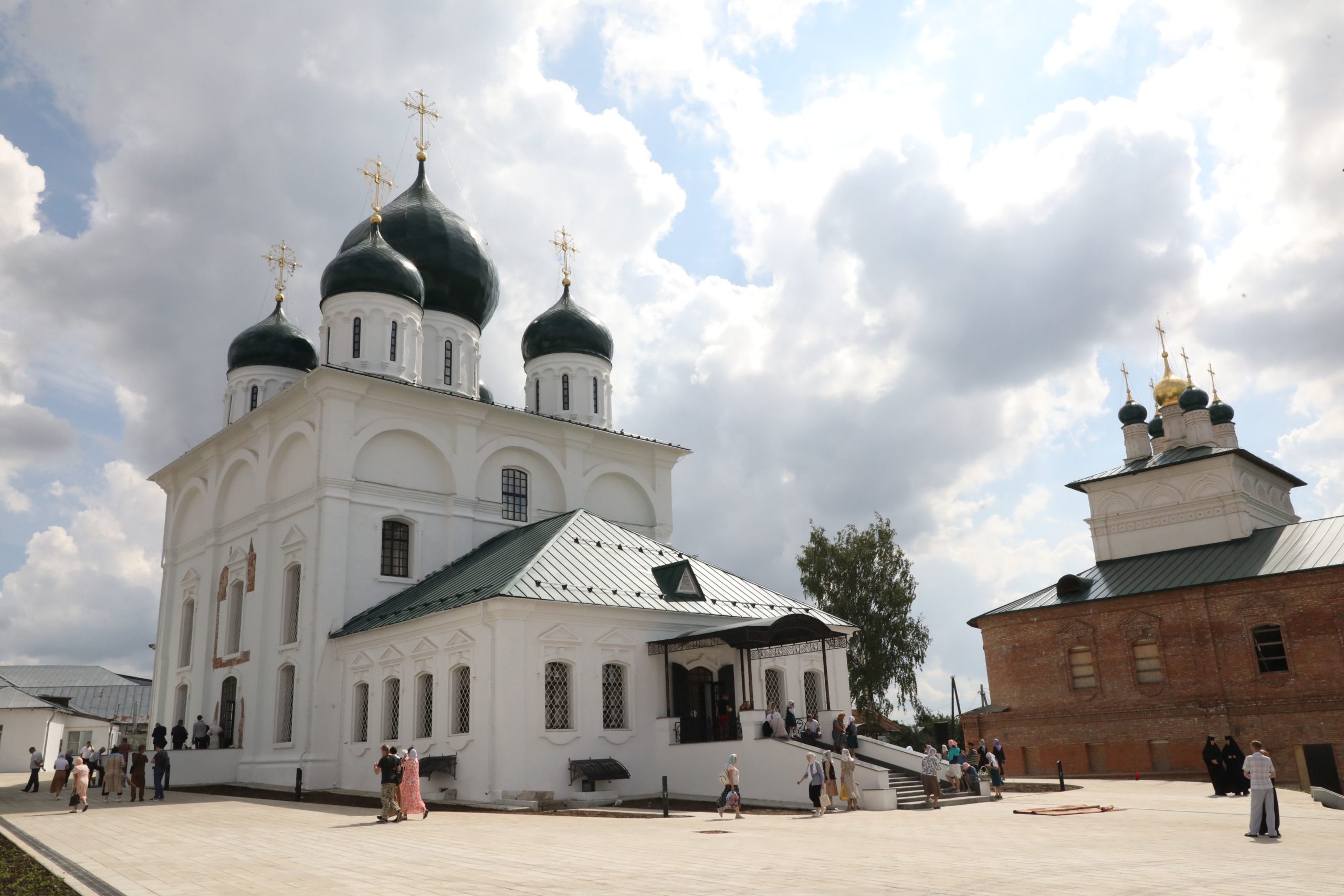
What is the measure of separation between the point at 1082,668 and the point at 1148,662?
203cm

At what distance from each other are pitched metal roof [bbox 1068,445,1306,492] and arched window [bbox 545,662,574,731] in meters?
23.1

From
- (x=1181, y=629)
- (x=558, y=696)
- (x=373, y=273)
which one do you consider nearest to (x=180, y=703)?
(x=373, y=273)

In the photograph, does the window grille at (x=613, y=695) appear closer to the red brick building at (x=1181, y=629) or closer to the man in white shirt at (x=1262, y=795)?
the man in white shirt at (x=1262, y=795)

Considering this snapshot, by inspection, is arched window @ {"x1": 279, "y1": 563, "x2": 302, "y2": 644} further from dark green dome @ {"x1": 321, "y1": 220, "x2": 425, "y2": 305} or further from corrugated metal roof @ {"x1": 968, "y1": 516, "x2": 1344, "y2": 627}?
corrugated metal roof @ {"x1": 968, "y1": 516, "x2": 1344, "y2": 627}

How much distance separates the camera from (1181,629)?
28.7 meters

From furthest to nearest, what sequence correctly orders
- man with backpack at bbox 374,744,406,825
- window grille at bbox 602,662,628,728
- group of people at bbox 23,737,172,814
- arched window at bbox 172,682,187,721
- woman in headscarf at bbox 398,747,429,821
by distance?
1. arched window at bbox 172,682,187,721
2. window grille at bbox 602,662,628,728
3. group of people at bbox 23,737,172,814
4. woman in headscarf at bbox 398,747,429,821
5. man with backpack at bbox 374,744,406,825

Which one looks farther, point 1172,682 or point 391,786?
point 1172,682

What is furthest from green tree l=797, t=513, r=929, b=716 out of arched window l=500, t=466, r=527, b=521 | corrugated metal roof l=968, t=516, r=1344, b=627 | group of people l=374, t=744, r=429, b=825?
group of people l=374, t=744, r=429, b=825

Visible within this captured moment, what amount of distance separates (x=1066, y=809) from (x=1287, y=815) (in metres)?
3.43

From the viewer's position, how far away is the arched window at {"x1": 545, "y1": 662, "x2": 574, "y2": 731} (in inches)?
805

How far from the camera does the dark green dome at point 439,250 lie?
3219 centimetres

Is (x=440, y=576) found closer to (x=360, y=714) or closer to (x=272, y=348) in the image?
(x=360, y=714)

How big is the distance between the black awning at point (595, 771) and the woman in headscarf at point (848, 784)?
470 centimetres

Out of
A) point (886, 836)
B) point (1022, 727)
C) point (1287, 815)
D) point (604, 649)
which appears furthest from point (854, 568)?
point (886, 836)
